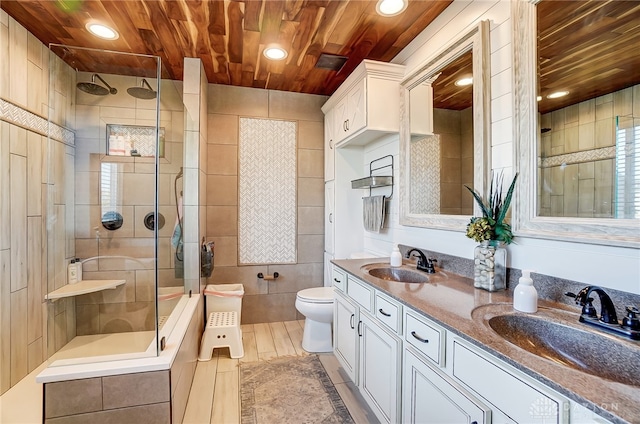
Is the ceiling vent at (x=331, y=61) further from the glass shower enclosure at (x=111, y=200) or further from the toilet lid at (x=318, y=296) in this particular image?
the toilet lid at (x=318, y=296)

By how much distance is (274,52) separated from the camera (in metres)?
2.38

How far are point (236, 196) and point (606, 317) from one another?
2.90 m

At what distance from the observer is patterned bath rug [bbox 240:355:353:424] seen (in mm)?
1755

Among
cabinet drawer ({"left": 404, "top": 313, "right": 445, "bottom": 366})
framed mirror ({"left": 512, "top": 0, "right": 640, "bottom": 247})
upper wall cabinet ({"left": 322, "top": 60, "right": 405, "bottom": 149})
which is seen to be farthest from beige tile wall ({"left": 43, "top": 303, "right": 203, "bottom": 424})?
upper wall cabinet ({"left": 322, "top": 60, "right": 405, "bottom": 149})

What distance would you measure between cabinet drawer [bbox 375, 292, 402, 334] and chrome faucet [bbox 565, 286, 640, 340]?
2.15 ft

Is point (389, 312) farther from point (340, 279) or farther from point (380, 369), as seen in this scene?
point (340, 279)

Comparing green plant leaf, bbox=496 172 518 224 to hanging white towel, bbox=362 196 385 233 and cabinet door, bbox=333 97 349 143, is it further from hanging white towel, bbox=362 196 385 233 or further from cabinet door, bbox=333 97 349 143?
cabinet door, bbox=333 97 349 143

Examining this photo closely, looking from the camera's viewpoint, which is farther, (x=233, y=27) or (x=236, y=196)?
(x=236, y=196)

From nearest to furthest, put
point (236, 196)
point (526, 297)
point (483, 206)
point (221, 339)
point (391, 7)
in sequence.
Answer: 1. point (526, 297)
2. point (483, 206)
3. point (391, 7)
4. point (221, 339)
5. point (236, 196)

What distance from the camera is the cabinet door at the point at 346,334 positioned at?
73.3 inches

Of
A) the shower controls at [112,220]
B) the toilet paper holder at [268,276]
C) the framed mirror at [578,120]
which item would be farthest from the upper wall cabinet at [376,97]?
the shower controls at [112,220]

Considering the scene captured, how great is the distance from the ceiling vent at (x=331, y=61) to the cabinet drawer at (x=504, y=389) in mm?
2294

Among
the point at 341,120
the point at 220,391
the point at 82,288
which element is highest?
the point at 341,120

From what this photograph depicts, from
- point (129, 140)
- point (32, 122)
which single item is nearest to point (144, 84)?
point (129, 140)
